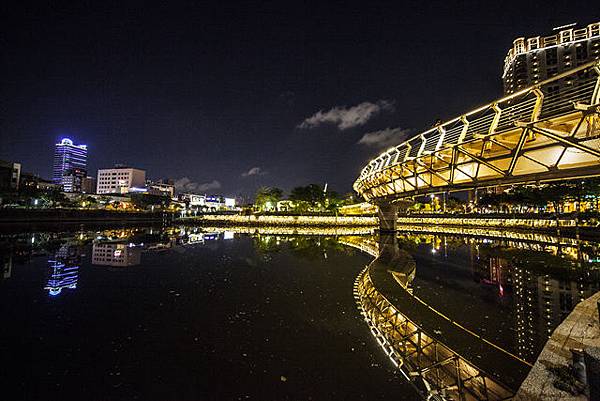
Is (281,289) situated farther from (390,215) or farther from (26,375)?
(390,215)

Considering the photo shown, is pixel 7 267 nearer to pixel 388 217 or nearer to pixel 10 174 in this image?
pixel 388 217

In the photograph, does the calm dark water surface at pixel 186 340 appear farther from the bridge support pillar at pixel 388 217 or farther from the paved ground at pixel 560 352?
the bridge support pillar at pixel 388 217

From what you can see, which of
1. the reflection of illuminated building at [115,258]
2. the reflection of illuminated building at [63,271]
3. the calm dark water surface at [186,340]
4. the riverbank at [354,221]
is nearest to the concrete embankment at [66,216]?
the riverbank at [354,221]

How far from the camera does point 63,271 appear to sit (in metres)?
13.3

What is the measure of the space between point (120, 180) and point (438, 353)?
218 m

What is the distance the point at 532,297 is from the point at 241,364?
36.7ft

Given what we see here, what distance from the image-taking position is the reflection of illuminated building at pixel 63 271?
1062 cm

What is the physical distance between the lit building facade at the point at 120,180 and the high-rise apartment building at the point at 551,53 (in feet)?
721

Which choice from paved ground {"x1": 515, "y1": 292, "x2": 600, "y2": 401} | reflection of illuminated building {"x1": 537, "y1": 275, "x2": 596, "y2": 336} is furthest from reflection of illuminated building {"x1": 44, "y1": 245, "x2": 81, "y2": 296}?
reflection of illuminated building {"x1": 537, "y1": 275, "x2": 596, "y2": 336}

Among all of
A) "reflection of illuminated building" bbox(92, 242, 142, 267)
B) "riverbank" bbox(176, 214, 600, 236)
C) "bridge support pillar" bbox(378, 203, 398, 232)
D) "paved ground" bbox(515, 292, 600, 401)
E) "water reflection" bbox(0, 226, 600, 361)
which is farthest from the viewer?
"riverbank" bbox(176, 214, 600, 236)

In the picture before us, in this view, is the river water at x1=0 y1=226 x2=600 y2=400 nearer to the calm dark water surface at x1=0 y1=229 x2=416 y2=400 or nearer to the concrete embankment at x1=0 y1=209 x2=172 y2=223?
the calm dark water surface at x1=0 y1=229 x2=416 y2=400

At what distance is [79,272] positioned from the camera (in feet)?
42.9

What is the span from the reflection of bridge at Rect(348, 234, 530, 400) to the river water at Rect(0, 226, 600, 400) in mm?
360

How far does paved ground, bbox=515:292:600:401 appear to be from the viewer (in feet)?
13.5
